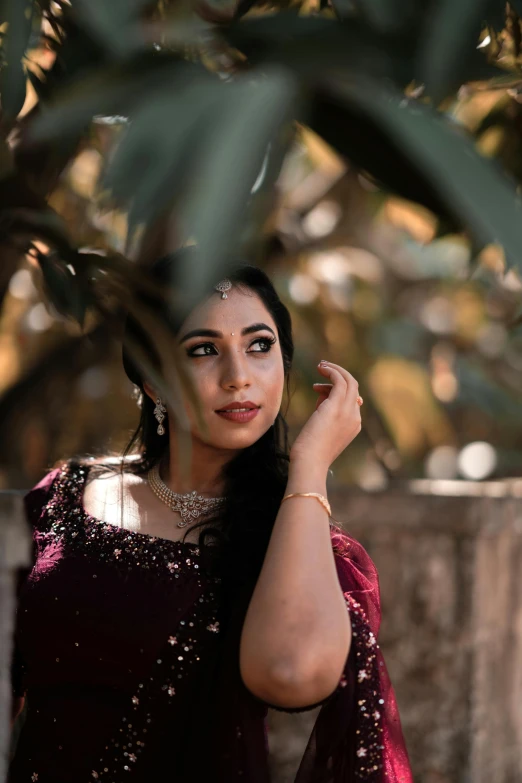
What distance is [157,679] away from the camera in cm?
129

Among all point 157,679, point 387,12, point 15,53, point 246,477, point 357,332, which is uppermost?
point 387,12

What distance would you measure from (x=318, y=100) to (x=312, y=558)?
52cm

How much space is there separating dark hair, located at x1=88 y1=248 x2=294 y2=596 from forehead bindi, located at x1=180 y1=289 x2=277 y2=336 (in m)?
0.02

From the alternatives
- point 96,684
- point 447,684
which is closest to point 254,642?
point 96,684

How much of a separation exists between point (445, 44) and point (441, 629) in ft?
4.70

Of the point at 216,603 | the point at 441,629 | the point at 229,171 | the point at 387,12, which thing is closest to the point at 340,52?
the point at 387,12

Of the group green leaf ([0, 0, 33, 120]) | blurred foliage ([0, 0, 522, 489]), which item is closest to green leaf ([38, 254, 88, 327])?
blurred foliage ([0, 0, 522, 489])

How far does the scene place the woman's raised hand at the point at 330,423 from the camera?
1.24 metres

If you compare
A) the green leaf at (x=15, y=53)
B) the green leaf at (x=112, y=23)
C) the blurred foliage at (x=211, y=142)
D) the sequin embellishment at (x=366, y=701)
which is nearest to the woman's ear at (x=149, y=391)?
the blurred foliage at (x=211, y=142)

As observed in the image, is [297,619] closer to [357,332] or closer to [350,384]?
[350,384]

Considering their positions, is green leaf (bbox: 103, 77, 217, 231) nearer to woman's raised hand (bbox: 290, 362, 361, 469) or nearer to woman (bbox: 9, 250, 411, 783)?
woman (bbox: 9, 250, 411, 783)

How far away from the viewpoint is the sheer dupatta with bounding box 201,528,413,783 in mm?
1211

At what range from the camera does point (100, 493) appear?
1.53 metres

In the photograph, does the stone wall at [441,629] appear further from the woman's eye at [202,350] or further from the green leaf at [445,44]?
the green leaf at [445,44]
